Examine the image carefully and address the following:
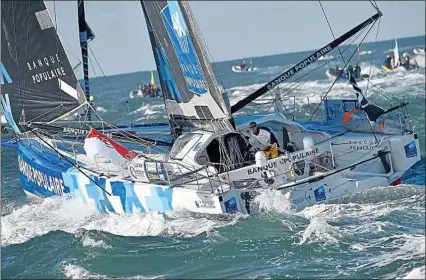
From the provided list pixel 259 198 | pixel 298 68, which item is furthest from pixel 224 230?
pixel 298 68

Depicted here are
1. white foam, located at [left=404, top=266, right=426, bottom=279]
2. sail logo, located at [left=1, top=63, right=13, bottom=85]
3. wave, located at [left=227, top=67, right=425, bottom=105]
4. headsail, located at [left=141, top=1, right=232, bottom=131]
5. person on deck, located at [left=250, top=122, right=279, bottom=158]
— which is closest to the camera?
white foam, located at [left=404, top=266, right=426, bottom=279]

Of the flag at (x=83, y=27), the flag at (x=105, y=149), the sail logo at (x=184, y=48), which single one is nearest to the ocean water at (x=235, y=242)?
the flag at (x=105, y=149)

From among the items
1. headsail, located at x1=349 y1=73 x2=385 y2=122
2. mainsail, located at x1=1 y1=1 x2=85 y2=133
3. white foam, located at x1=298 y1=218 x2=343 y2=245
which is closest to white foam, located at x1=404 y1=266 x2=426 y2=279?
white foam, located at x1=298 y1=218 x2=343 y2=245

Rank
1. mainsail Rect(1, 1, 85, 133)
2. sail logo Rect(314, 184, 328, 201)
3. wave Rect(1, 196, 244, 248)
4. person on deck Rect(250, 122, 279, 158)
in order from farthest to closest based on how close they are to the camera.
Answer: mainsail Rect(1, 1, 85, 133) < person on deck Rect(250, 122, 279, 158) < sail logo Rect(314, 184, 328, 201) < wave Rect(1, 196, 244, 248)

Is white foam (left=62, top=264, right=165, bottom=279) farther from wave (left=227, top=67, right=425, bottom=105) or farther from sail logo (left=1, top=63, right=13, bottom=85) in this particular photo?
wave (left=227, top=67, right=425, bottom=105)

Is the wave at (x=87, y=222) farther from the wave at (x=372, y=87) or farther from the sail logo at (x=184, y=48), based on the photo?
the wave at (x=372, y=87)

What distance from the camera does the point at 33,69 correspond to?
563 inches

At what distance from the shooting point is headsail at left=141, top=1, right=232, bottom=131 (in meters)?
11.5

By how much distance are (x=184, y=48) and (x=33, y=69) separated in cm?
392

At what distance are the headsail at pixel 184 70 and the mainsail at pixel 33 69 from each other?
1.92 meters

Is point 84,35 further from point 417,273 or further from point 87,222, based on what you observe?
point 417,273

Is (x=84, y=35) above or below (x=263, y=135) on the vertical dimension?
above

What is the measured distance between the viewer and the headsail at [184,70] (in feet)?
37.8

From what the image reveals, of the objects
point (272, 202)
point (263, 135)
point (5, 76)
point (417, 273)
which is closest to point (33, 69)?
point (5, 76)
